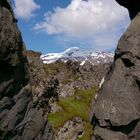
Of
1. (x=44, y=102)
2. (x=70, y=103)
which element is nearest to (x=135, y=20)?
(x=44, y=102)

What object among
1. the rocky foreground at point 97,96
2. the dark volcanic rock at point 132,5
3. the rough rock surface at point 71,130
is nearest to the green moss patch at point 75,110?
the rough rock surface at point 71,130

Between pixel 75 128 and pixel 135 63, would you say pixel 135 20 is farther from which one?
pixel 75 128

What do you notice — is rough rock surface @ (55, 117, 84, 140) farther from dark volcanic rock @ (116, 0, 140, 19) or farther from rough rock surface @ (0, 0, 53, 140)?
dark volcanic rock @ (116, 0, 140, 19)

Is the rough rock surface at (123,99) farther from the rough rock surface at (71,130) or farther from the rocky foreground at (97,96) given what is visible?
the rough rock surface at (71,130)

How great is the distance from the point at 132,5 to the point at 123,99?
889 centimetres

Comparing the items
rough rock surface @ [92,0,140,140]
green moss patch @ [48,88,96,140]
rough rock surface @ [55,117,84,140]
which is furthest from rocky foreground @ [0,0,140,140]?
green moss patch @ [48,88,96,140]

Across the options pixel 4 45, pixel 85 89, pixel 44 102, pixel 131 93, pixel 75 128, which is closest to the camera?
pixel 131 93

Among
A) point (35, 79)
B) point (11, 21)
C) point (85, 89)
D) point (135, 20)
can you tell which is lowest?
point (85, 89)

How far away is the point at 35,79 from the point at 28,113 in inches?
2345

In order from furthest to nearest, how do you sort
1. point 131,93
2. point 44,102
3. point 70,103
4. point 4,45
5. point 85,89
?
point 85,89 < point 70,103 < point 44,102 < point 4,45 < point 131,93

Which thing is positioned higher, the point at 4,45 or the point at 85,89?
the point at 4,45

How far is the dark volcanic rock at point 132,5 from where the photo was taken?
38469 mm

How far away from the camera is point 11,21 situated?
2010 inches

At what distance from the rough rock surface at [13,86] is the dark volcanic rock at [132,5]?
15.2 meters
